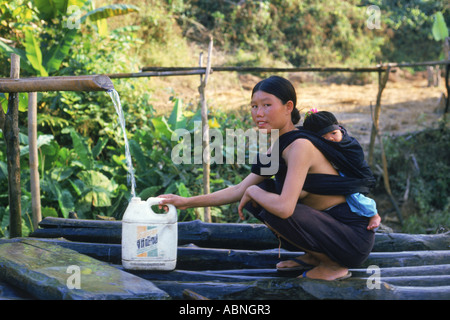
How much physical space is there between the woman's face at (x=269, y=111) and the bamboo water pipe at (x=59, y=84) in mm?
740

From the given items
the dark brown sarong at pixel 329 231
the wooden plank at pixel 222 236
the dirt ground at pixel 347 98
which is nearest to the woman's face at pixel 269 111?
the dark brown sarong at pixel 329 231

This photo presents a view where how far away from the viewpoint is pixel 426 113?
8.92m

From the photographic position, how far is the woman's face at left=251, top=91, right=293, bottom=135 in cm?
249

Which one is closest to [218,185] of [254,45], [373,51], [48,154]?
[48,154]

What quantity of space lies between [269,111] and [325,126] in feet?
0.97

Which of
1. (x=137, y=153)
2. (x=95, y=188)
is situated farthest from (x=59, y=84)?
(x=137, y=153)

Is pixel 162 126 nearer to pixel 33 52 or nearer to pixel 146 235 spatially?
pixel 33 52

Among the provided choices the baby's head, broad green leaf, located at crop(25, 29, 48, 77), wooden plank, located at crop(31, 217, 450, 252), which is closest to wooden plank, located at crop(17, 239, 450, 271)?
wooden plank, located at crop(31, 217, 450, 252)

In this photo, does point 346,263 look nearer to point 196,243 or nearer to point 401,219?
point 196,243

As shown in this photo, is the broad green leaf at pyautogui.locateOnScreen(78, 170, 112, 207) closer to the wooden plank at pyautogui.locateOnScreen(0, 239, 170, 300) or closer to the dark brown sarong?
the wooden plank at pyautogui.locateOnScreen(0, 239, 170, 300)

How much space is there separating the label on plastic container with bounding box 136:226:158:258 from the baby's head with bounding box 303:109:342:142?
90cm

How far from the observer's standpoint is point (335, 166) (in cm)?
253
